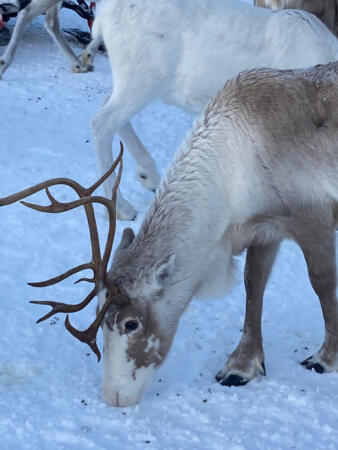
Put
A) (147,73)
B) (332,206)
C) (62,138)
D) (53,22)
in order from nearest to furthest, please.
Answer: (332,206) < (147,73) < (62,138) < (53,22)

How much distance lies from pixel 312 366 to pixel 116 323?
1.00m

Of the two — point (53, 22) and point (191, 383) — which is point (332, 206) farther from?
point (53, 22)

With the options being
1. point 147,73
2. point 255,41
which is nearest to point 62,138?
point 147,73

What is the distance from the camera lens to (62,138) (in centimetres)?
626

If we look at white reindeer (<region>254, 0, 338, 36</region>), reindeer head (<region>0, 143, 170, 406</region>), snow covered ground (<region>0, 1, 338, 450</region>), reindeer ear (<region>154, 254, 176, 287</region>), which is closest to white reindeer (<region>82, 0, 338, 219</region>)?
snow covered ground (<region>0, 1, 338, 450</region>)

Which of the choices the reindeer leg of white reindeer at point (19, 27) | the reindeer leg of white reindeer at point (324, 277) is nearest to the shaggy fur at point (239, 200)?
the reindeer leg of white reindeer at point (324, 277)

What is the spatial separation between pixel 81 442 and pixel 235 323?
4.33 ft

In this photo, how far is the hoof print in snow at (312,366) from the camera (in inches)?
143

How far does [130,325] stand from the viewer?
10.6 feet

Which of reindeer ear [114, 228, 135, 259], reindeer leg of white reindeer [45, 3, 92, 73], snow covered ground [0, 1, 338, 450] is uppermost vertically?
reindeer ear [114, 228, 135, 259]

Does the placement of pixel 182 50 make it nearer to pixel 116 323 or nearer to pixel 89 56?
pixel 116 323

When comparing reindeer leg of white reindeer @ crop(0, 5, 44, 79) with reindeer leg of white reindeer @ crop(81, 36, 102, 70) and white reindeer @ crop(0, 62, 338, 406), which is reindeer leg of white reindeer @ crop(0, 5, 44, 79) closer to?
reindeer leg of white reindeer @ crop(81, 36, 102, 70)

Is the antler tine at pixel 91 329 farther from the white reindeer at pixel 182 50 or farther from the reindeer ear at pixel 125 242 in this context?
the white reindeer at pixel 182 50

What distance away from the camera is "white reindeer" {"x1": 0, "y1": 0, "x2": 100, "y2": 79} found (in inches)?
288
